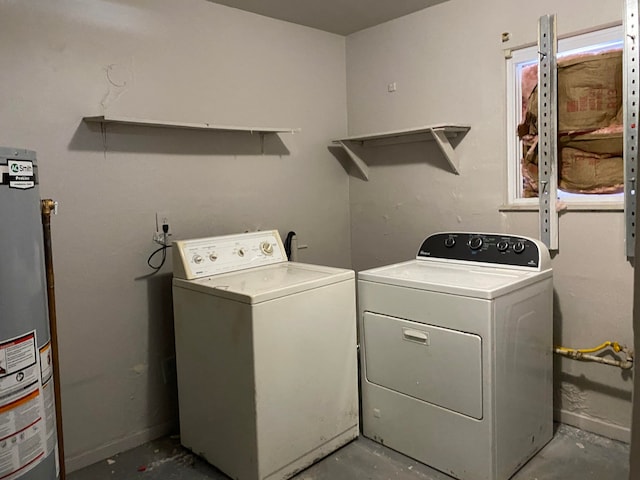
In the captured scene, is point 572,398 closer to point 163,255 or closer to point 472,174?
point 472,174

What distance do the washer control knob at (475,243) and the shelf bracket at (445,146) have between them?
20.2 inches

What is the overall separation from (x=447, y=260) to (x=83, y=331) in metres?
1.79

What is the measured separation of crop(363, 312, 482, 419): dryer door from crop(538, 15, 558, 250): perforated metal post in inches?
32.2

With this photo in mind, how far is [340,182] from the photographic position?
3398 mm

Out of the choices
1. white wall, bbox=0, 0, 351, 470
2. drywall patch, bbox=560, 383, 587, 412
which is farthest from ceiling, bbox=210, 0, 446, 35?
drywall patch, bbox=560, 383, 587, 412

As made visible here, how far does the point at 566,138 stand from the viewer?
7.91 ft

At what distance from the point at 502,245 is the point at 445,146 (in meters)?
0.68

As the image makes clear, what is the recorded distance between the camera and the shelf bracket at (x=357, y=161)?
325 cm

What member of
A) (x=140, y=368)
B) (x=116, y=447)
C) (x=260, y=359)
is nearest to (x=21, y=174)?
(x=260, y=359)

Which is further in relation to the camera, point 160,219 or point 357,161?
point 357,161

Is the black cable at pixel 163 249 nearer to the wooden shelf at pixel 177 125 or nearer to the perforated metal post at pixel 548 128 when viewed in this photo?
the wooden shelf at pixel 177 125

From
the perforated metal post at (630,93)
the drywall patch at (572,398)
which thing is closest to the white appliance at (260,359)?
the drywall patch at (572,398)

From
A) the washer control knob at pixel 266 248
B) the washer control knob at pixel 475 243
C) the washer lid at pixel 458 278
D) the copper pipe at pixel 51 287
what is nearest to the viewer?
the copper pipe at pixel 51 287

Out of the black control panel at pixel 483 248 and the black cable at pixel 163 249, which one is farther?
the black cable at pixel 163 249
